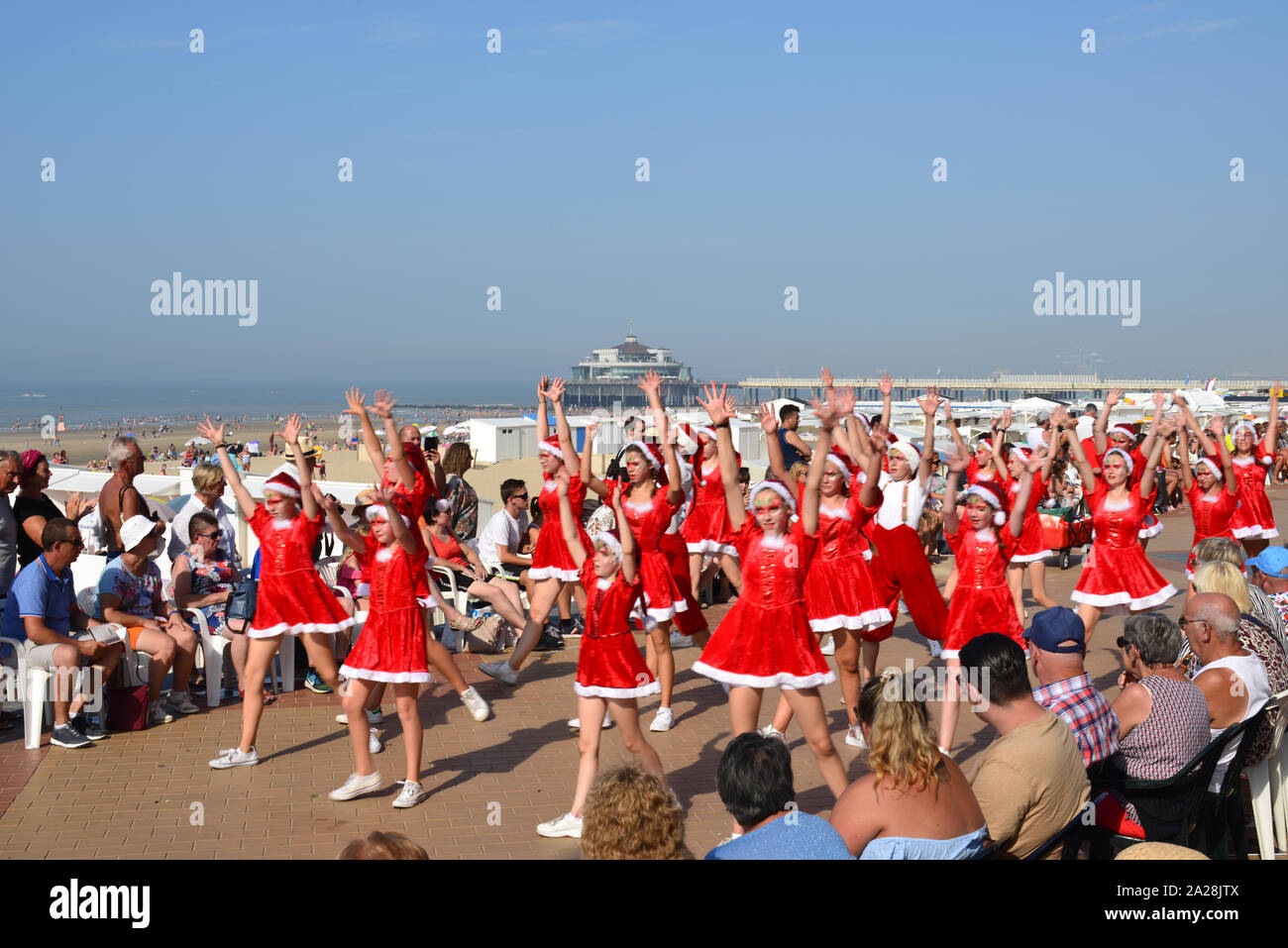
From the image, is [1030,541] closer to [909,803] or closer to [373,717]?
[373,717]

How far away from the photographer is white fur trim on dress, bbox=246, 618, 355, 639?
6285 mm

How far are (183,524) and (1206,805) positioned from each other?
6711mm

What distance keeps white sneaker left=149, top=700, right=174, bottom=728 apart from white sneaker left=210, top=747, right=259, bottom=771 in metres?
1.04

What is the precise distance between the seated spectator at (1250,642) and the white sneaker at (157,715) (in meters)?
6.05

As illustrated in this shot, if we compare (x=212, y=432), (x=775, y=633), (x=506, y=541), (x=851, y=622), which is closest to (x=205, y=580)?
(x=212, y=432)

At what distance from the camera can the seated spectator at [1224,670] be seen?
4.67 meters

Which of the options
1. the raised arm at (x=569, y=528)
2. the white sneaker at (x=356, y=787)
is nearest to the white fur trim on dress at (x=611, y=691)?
the raised arm at (x=569, y=528)

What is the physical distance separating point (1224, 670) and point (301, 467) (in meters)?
4.74

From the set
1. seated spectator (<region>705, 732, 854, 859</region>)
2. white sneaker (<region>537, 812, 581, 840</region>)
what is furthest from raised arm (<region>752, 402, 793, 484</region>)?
seated spectator (<region>705, 732, 854, 859</region>)

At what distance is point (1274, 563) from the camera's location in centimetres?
643

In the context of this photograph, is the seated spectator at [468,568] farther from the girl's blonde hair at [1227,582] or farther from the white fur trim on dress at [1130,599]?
the girl's blonde hair at [1227,582]

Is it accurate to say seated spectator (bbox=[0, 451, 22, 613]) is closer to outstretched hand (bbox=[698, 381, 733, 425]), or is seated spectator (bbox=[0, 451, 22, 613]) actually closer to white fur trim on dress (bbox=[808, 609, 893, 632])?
outstretched hand (bbox=[698, 381, 733, 425])
